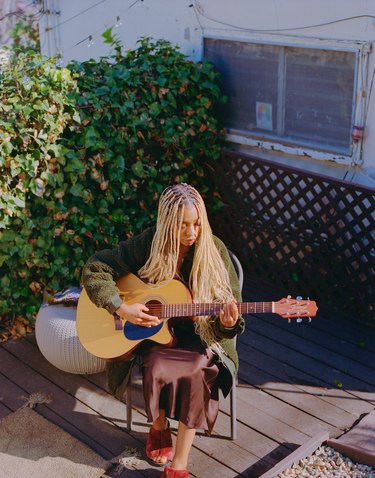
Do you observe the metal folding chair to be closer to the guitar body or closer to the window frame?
the guitar body

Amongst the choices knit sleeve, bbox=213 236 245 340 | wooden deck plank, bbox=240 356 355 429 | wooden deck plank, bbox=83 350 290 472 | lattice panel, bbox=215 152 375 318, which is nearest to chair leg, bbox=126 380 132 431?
wooden deck plank, bbox=83 350 290 472

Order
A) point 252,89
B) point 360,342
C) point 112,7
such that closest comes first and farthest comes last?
1. point 360,342
2. point 252,89
3. point 112,7

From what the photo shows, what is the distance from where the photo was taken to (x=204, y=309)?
3.57m

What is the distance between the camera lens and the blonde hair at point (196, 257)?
3648mm

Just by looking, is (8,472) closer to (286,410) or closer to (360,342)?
(286,410)

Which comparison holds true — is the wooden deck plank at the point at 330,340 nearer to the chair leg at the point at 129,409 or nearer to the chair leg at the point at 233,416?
the chair leg at the point at 233,416

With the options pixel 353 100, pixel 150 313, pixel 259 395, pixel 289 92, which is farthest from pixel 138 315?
pixel 289 92

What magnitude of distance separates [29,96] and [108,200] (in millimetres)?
1030

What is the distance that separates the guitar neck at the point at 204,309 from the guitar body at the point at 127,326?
A: 2.0 inches

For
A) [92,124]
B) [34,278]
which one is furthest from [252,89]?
[34,278]

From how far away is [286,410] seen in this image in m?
4.42

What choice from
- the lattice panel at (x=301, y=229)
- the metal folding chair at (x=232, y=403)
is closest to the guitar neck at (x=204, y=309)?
the metal folding chair at (x=232, y=403)

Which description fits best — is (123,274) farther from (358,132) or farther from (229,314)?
(358,132)

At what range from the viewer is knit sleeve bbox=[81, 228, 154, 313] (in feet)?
12.3
